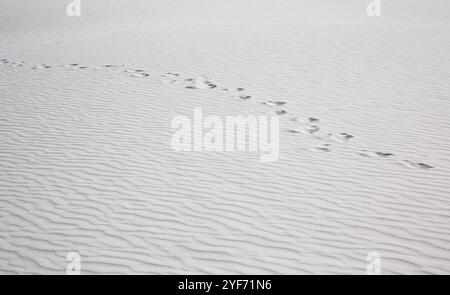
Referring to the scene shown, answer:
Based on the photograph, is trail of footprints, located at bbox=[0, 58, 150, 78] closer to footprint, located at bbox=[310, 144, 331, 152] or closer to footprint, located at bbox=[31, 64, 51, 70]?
footprint, located at bbox=[31, 64, 51, 70]

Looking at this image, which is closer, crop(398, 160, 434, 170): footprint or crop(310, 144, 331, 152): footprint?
crop(398, 160, 434, 170): footprint

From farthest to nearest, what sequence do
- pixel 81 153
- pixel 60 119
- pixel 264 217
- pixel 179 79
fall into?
pixel 179 79 < pixel 60 119 < pixel 81 153 < pixel 264 217

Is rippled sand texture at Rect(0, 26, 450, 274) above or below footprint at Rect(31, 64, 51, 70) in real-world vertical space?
below

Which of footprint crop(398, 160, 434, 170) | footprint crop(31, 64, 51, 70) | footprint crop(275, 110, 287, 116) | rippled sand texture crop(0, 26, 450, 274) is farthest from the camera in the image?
footprint crop(31, 64, 51, 70)

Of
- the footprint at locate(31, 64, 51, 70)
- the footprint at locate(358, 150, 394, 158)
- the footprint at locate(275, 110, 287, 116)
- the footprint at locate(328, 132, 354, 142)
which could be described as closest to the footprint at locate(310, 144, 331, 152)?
the footprint at locate(328, 132, 354, 142)

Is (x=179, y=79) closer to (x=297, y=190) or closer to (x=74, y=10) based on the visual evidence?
(x=297, y=190)

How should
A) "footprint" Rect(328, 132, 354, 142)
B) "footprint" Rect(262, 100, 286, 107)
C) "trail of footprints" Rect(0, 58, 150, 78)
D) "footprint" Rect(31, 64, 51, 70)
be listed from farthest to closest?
1. "footprint" Rect(31, 64, 51, 70)
2. "trail of footprints" Rect(0, 58, 150, 78)
3. "footprint" Rect(262, 100, 286, 107)
4. "footprint" Rect(328, 132, 354, 142)
